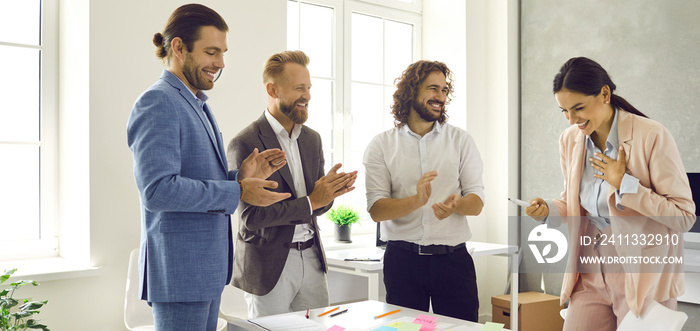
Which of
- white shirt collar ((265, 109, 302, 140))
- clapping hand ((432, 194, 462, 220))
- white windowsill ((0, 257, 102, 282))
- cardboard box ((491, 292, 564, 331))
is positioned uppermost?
white shirt collar ((265, 109, 302, 140))

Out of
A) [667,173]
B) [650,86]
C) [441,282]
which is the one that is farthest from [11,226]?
[650,86]

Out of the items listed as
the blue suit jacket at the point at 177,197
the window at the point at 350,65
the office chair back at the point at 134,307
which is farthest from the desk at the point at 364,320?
the window at the point at 350,65

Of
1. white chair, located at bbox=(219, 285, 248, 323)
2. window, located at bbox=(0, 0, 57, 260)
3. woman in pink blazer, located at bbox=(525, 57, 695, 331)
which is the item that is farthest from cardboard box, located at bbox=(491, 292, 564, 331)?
window, located at bbox=(0, 0, 57, 260)

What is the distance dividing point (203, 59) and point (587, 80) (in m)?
1.36

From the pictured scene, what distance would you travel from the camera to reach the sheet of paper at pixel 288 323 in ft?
5.93

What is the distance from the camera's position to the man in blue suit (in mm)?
1704

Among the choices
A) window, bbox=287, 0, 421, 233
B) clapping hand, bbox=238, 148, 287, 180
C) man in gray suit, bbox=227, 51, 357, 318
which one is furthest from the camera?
window, bbox=287, 0, 421, 233

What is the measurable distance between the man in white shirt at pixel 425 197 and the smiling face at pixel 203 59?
0.94 metres

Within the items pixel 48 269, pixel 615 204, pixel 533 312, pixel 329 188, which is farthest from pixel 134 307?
pixel 533 312

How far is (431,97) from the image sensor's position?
2.61 metres

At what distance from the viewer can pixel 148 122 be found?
171cm

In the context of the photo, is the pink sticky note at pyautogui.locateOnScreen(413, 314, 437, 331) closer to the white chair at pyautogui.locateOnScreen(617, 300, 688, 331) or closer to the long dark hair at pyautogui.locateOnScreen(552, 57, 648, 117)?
the white chair at pyautogui.locateOnScreen(617, 300, 688, 331)

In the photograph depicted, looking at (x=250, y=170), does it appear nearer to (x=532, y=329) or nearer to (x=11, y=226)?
(x=11, y=226)

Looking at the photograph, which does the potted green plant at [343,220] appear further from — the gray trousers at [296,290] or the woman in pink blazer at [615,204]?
the woman in pink blazer at [615,204]
